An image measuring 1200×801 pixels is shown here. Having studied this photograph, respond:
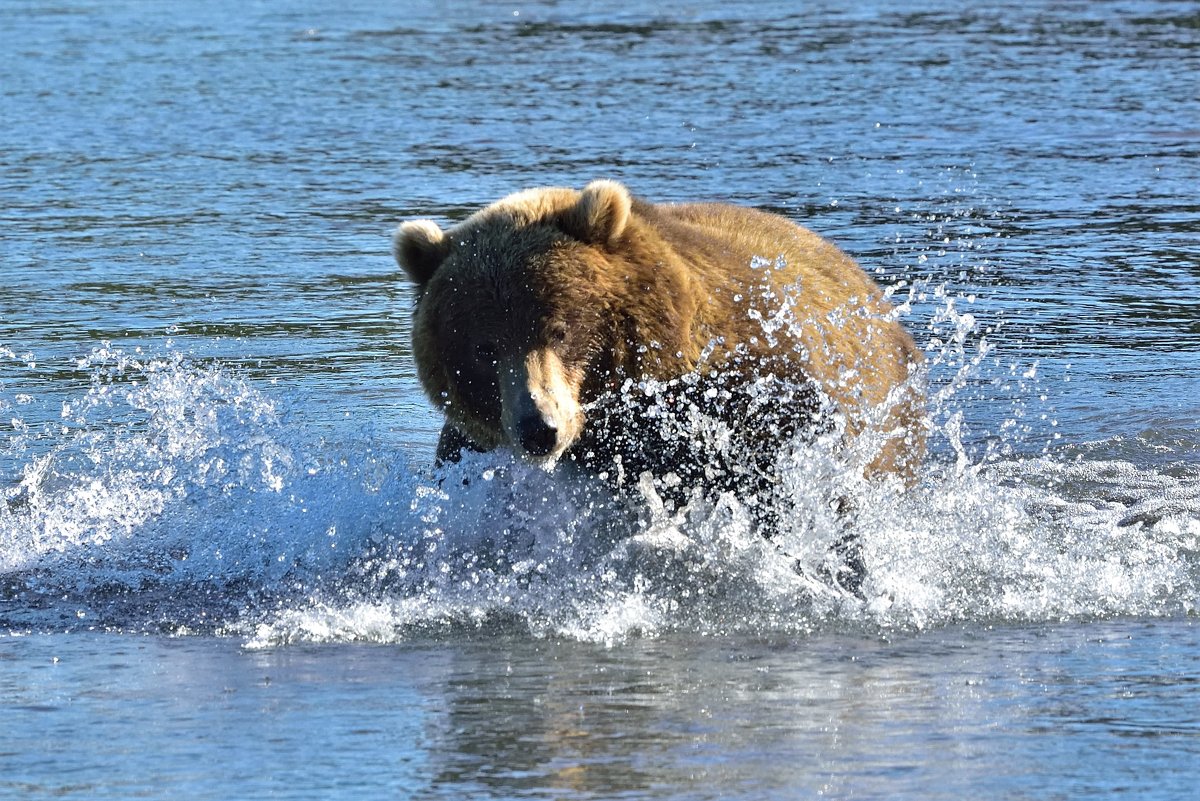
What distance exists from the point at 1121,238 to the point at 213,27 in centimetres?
1288

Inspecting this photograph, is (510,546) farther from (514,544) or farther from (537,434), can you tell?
(537,434)

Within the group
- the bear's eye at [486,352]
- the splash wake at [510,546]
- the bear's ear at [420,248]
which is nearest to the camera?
the splash wake at [510,546]

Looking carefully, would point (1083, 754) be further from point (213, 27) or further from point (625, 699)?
point (213, 27)

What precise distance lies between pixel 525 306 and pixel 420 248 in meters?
0.42

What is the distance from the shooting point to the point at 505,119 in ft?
48.9

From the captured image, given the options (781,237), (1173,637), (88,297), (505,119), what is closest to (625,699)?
(1173,637)

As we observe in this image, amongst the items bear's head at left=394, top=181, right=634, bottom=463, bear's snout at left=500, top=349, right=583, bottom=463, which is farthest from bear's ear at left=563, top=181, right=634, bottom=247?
bear's snout at left=500, top=349, right=583, bottom=463

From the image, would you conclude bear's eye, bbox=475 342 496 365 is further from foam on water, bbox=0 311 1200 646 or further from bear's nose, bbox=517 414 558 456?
foam on water, bbox=0 311 1200 646

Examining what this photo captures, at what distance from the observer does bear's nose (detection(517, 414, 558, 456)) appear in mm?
5051

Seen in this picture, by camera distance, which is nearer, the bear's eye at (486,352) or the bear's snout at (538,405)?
the bear's snout at (538,405)

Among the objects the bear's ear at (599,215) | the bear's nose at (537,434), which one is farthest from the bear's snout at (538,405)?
the bear's ear at (599,215)

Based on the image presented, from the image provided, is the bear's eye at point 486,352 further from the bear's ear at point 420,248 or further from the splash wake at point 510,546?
the splash wake at point 510,546

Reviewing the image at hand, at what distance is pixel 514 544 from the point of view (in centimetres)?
588

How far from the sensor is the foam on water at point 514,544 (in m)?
5.23
